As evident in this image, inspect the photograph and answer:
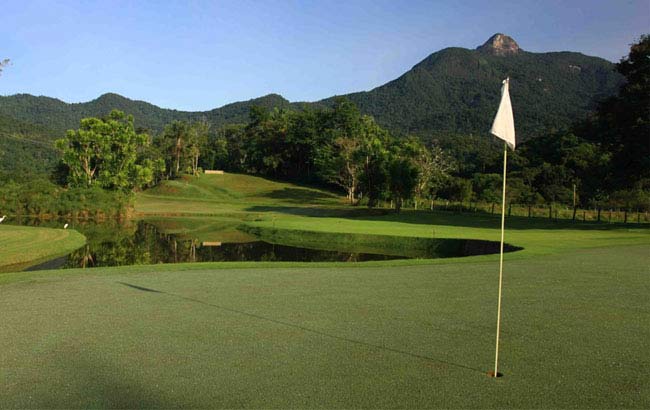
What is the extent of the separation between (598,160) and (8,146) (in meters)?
111

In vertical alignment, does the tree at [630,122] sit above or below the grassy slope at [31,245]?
above

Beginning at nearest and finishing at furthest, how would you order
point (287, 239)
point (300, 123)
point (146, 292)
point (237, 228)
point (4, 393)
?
point (4, 393), point (146, 292), point (287, 239), point (237, 228), point (300, 123)

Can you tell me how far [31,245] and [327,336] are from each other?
20.8 m

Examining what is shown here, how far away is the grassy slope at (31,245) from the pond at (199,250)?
1.88ft

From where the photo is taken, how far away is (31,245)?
23.6 meters

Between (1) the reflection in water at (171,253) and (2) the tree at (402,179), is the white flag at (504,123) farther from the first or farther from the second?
(2) the tree at (402,179)

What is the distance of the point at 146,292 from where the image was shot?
453 inches

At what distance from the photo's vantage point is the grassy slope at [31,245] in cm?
2045

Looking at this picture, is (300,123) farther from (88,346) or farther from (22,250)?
(88,346)

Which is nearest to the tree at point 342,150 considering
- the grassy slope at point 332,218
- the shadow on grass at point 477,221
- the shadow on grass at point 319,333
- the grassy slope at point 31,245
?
the grassy slope at point 332,218

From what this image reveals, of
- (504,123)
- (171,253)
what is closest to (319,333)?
(504,123)

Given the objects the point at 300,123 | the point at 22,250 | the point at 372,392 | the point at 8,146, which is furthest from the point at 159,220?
the point at 8,146

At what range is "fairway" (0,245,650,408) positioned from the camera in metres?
5.44

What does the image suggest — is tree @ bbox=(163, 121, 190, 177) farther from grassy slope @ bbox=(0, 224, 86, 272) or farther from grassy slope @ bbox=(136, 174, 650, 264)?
grassy slope @ bbox=(0, 224, 86, 272)
